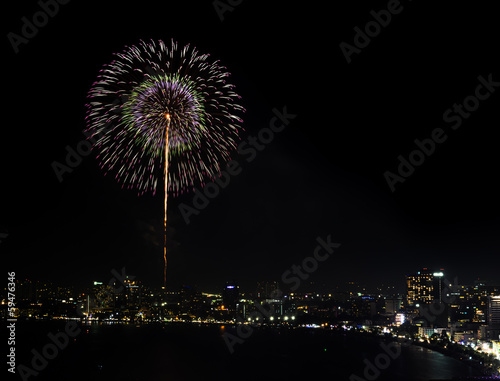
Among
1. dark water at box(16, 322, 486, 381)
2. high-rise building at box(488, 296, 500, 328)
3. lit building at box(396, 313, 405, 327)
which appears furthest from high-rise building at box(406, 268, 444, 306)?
dark water at box(16, 322, 486, 381)

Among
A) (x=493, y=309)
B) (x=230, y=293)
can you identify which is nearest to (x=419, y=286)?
(x=493, y=309)

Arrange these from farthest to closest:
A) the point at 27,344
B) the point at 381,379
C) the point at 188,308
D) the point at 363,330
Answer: the point at 188,308
the point at 363,330
the point at 27,344
the point at 381,379

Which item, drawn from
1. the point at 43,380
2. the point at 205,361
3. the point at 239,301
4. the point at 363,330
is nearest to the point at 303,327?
the point at 363,330

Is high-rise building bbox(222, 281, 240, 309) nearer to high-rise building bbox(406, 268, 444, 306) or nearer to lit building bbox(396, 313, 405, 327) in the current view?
lit building bbox(396, 313, 405, 327)

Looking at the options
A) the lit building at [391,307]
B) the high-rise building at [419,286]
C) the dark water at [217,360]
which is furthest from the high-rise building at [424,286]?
the dark water at [217,360]

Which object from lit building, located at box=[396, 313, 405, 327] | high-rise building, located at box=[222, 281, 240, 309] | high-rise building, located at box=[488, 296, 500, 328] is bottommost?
lit building, located at box=[396, 313, 405, 327]

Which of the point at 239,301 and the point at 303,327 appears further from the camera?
the point at 239,301

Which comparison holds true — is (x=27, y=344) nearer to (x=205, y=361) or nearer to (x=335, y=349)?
(x=205, y=361)
